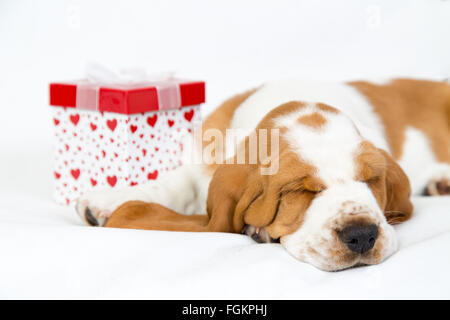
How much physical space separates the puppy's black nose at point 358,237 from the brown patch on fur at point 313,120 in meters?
0.49

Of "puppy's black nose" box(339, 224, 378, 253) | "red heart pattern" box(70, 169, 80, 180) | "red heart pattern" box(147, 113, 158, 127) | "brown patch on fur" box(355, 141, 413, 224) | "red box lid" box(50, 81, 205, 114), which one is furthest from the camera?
"red heart pattern" box(70, 169, 80, 180)

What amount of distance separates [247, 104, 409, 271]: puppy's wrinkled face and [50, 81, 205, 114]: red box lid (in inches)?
37.9

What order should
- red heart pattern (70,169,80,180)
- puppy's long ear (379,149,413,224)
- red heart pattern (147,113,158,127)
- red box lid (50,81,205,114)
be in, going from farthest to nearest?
red heart pattern (70,169,80,180) → red heart pattern (147,113,158,127) → red box lid (50,81,205,114) → puppy's long ear (379,149,413,224)

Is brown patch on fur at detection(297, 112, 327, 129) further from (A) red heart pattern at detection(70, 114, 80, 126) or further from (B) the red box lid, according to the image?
(A) red heart pattern at detection(70, 114, 80, 126)

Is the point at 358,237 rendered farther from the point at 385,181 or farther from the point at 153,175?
the point at 153,175

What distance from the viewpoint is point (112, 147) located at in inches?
121

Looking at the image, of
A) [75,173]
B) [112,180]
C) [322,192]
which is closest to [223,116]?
[112,180]

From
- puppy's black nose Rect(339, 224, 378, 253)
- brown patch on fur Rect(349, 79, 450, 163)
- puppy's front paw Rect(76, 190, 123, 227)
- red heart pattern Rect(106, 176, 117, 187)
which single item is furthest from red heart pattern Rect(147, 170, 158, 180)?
puppy's black nose Rect(339, 224, 378, 253)

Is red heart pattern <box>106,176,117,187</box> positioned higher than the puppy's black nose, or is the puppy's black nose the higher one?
the puppy's black nose

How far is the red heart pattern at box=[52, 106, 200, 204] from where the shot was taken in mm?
3059

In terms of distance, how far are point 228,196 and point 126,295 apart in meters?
0.68

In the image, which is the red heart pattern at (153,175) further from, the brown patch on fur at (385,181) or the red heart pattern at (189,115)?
the brown patch on fur at (385,181)

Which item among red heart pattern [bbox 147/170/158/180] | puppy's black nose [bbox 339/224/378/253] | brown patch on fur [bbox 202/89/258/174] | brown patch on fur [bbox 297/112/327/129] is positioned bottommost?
red heart pattern [bbox 147/170/158/180]
